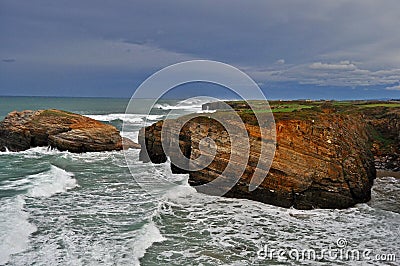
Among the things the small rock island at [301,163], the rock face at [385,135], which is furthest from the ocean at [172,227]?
the rock face at [385,135]

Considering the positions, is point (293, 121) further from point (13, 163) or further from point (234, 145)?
point (13, 163)

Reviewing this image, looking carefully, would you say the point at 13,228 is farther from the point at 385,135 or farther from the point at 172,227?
the point at 385,135

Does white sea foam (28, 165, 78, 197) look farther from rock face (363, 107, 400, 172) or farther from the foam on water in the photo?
rock face (363, 107, 400, 172)

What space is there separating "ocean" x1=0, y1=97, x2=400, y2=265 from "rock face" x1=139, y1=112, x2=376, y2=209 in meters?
0.64

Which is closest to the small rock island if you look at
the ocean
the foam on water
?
the ocean

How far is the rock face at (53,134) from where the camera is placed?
28453 millimetres

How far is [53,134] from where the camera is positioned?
2916 cm

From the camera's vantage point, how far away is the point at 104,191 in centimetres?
1700

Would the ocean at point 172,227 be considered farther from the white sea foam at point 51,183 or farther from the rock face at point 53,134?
the rock face at point 53,134

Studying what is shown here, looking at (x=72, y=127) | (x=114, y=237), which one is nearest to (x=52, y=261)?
(x=114, y=237)

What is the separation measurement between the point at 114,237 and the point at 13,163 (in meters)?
16.5

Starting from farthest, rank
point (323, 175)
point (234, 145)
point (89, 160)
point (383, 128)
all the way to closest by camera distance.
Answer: point (383, 128) < point (89, 160) < point (234, 145) < point (323, 175)

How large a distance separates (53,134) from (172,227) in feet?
69.9
